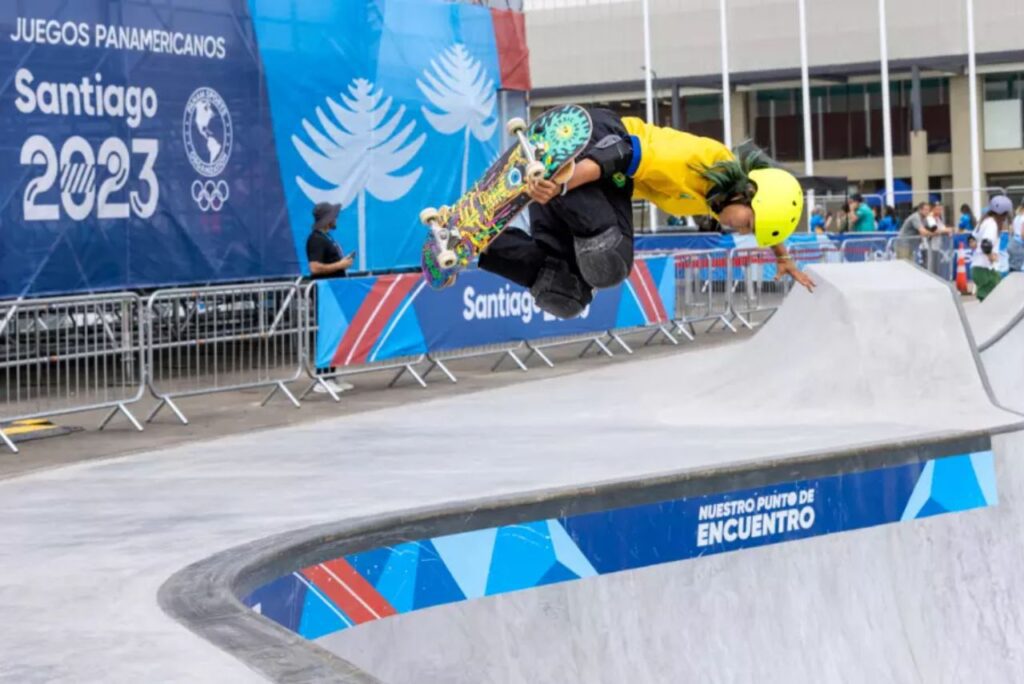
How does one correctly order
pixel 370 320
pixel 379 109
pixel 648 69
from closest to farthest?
pixel 370 320
pixel 379 109
pixel 648 69

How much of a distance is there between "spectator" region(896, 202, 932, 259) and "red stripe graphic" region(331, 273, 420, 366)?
14446 mm

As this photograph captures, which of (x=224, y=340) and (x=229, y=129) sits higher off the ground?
(x=229, y=129)

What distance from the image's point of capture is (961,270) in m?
31.5

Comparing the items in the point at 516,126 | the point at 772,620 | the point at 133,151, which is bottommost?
the point at 772,620

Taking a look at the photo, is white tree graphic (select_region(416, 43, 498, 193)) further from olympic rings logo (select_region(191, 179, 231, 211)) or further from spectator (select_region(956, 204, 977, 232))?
spectator (select_region(956, 204, 977, 232))

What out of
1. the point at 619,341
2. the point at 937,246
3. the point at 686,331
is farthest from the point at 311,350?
the point at 937,246

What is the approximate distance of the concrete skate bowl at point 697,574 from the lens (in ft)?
25.3

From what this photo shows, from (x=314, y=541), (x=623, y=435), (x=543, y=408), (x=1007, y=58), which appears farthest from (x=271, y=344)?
A: (x=1007, y=58)

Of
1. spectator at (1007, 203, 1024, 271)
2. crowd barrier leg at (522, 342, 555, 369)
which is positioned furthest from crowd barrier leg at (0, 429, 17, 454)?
spectator at (1007, 203, 1024, 271)

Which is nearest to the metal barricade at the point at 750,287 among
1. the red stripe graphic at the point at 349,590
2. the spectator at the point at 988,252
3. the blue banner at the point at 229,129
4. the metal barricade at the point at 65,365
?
the spectator at the point at 988,252

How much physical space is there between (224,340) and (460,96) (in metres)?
8.06

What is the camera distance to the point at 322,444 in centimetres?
1302

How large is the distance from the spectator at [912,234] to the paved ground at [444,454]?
1200 cm

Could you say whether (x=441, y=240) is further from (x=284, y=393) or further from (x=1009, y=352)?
(x=1009, y=352)
